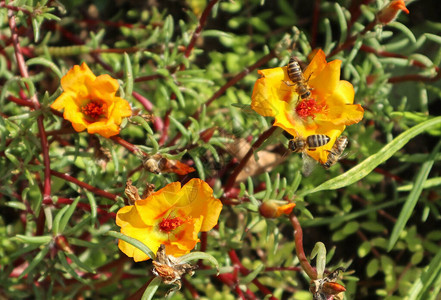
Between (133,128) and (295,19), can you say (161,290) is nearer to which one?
(133,128)

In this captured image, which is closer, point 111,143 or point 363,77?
point 111,143

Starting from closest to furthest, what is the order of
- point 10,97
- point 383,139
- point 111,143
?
1. point 111,143
2. point 10,97
3. point 383,139

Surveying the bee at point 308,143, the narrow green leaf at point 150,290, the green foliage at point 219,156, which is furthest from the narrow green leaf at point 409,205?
the narrow green leaf at point 150,290

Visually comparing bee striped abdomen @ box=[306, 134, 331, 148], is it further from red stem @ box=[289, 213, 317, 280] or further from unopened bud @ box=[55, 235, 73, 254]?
unopened bud @ box=[55, 235, 73, 254]

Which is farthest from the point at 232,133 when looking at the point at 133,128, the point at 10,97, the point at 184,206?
the point at 10,97

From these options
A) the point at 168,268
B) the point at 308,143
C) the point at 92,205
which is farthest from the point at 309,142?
the point at 92,205
